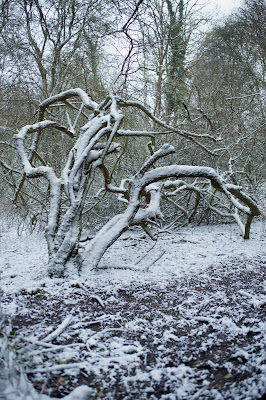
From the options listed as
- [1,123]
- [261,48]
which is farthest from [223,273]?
[261,48]

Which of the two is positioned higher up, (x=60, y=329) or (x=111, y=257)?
(x=60, y=329)

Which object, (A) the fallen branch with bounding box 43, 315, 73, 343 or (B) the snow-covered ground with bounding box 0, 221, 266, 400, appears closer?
(B) the snow-covered ground with bounding box 0, 221, 266, 400

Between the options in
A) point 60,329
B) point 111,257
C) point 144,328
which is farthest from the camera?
point 111,257

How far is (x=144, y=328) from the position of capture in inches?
84.1

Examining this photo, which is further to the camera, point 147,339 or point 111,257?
point 111,257

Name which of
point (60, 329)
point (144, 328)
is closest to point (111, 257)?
point (144, 328)

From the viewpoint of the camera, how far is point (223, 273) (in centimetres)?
344

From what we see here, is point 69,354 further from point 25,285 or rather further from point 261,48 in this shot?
point 261,48

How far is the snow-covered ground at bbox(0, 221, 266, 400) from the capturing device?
4.91ft

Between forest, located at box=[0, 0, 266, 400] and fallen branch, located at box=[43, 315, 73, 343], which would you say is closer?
forest, located at box=[0, 0, 266, 400]

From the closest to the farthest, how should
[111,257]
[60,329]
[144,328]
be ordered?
[60,329], [144,328], [111,257]

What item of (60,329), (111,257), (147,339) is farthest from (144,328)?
(111,257)

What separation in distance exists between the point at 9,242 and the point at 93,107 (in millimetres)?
2969

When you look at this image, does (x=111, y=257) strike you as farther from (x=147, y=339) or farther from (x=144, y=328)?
(x=147, y=339)
